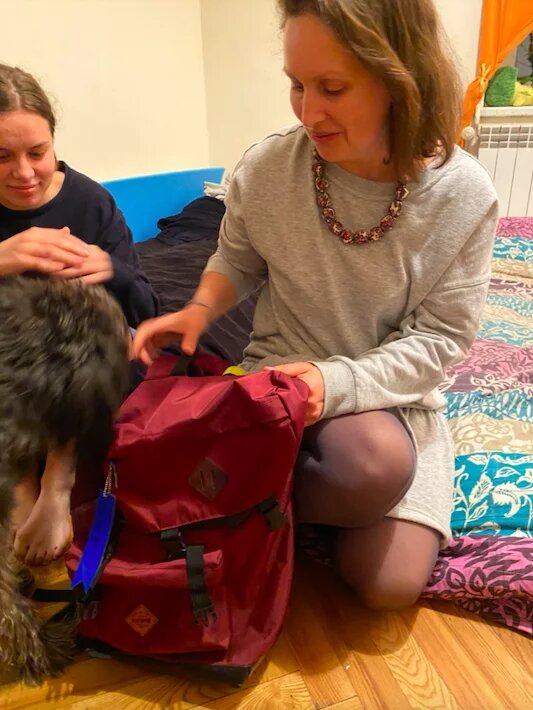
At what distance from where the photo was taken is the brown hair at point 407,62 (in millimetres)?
793

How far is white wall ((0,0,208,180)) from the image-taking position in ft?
7.16

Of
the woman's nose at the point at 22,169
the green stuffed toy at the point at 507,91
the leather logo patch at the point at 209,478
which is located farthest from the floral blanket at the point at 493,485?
the green stuffed toy at the point at 507,91

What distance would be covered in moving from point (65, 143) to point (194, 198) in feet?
2.81

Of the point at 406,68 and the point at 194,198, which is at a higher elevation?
the point at 406,68

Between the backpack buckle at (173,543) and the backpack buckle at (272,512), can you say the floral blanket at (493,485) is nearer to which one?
the backpack buckle at (272,512)

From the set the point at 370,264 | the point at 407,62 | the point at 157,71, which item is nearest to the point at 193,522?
the point at 370,264

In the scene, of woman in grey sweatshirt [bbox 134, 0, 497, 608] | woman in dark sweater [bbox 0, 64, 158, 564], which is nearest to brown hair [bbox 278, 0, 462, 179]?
woman in grey sweatshirt [bbox 134, 0, 497, 608]

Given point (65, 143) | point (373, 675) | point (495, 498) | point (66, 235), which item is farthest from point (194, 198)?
point (373, 675)

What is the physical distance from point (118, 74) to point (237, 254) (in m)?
1.85

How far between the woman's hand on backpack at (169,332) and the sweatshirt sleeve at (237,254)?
129 mm

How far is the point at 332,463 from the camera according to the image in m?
0.91

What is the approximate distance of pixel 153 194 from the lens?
9.34ft

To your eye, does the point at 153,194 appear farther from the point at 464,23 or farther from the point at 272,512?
the point at 272,512

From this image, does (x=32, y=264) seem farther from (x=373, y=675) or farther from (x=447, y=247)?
(x=373, y=675)
